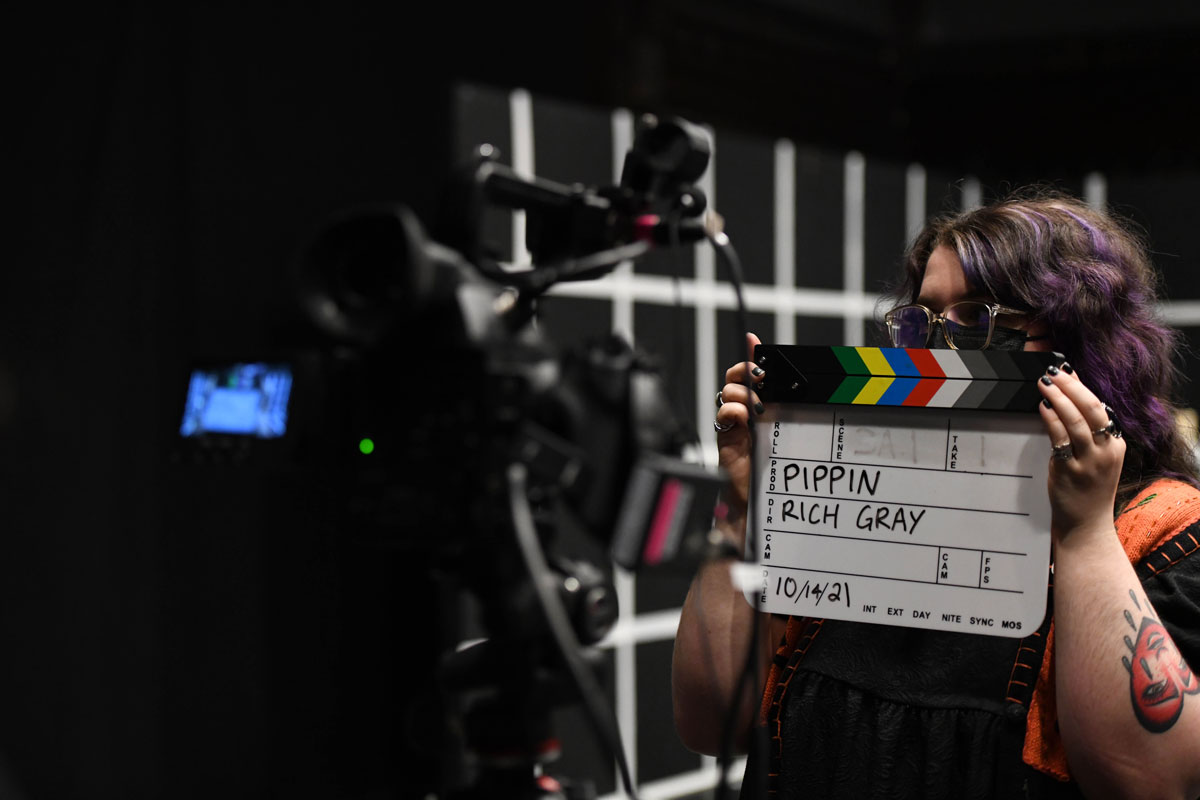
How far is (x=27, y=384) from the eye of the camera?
2195 mm

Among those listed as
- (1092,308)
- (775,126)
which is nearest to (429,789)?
(1092,308)

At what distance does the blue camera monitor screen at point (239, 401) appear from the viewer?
818mm

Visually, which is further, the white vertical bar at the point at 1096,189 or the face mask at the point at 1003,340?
the white vertical bar at the point at 1096,189

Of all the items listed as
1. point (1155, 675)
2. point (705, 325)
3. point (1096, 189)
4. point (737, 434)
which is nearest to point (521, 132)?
point (705, 325)

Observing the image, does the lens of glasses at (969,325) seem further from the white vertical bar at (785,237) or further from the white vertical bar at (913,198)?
the white vertical bar at (913,198)

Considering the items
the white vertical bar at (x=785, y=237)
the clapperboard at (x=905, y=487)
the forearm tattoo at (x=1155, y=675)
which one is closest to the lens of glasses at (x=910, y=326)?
the clapperboard at (x=905, y=487)

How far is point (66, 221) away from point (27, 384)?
14.3 inches

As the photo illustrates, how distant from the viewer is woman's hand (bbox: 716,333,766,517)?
124cm

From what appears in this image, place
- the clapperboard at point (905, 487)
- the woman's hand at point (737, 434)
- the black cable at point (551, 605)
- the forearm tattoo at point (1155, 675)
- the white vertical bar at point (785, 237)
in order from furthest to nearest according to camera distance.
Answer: the white vertical bar at point (785, 237)
the woman's hand at point (737, 434)
the clapperboard at point (905, 487)
the forearm tattoo at point (1155, 675)
the black cable at point (551, 605)

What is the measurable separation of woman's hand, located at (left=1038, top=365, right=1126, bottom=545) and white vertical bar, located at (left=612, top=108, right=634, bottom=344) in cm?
175

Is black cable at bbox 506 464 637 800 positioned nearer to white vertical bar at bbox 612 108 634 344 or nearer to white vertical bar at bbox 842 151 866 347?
white vertical bar at bbox 612 108 634 344

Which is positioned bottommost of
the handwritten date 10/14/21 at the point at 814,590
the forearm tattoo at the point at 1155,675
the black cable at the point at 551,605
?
the forearm tattoo at the point at 1155,675

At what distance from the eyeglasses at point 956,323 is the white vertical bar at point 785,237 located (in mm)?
2003

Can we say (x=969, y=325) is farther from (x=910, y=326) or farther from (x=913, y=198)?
(x=913, y=198)
